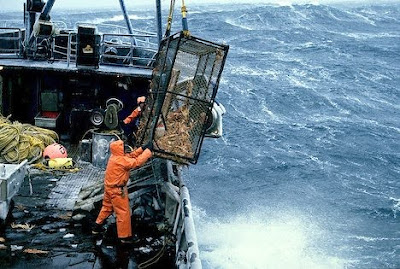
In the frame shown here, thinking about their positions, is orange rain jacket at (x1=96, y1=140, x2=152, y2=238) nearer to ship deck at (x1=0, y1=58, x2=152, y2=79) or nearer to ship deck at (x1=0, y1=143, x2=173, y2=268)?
ship deck at (x1=0, y1=143, x2=173, y2=268)

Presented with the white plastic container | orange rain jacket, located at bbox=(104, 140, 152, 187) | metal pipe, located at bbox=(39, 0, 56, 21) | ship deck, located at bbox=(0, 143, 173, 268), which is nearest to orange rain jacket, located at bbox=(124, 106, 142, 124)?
ship deck, located at bbox=(0, 143, 173, 268)

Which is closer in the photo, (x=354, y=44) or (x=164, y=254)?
(x=164, y=254)

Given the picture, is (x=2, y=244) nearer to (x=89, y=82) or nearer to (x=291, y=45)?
(x=89, y=82)

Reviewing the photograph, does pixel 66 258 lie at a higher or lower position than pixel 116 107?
lower

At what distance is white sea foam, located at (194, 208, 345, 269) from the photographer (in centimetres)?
1609

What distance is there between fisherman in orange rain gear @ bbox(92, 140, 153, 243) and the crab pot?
0.37 meters

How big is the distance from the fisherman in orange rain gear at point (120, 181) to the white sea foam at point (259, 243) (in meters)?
7.83

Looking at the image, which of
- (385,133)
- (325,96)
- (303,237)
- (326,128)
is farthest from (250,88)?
(303,237)

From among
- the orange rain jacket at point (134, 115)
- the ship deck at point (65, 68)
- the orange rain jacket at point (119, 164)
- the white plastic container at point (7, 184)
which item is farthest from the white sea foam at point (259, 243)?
the orange rain jacket at point (119, 164)

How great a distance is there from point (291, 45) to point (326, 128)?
27.4 meters

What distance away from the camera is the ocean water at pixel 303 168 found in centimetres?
1708

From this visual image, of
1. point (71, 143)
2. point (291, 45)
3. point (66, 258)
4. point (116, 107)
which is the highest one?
point (116, 107)

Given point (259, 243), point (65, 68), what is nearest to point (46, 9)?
point (65, 68)

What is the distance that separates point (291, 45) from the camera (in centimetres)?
5409
